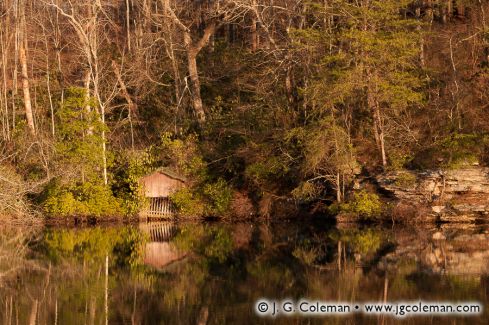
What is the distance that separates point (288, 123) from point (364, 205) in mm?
5335

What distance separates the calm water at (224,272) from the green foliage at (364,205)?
1.43 meters

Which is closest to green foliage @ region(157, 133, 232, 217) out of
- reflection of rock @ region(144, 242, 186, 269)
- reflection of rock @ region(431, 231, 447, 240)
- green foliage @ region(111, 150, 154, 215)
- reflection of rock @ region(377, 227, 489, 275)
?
green foliage @ region(111, 150, 154, 215)

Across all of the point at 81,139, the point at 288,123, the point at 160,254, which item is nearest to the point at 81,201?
the point at 81,139

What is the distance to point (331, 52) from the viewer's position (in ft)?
111

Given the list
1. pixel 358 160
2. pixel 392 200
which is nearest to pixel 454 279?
pixel 392 200

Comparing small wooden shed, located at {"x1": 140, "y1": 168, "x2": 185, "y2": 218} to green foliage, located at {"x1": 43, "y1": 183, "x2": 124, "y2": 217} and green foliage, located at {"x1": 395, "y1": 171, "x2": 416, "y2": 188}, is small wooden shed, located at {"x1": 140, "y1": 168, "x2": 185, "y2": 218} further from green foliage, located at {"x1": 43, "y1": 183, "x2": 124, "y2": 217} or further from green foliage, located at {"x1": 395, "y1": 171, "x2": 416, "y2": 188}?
green foliage, located at {"x1": 395, "y1": 171, "x2": 416, "y2": 188}

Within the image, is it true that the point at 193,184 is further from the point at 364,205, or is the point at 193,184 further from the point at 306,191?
the point at 364,205

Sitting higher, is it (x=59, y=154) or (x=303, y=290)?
(x=59, y=154)

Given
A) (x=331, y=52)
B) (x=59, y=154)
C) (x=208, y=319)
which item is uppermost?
(x=331, y=52)

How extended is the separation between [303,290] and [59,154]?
64.3 ft

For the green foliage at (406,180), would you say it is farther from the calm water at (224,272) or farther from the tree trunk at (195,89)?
the tree trunk at (195,89)

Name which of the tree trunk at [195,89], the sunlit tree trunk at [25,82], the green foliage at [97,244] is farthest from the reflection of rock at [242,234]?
the sunlit tree trunk at [25,82]

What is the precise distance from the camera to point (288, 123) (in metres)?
34.8

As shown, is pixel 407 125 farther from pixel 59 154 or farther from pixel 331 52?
pixel 59 154
